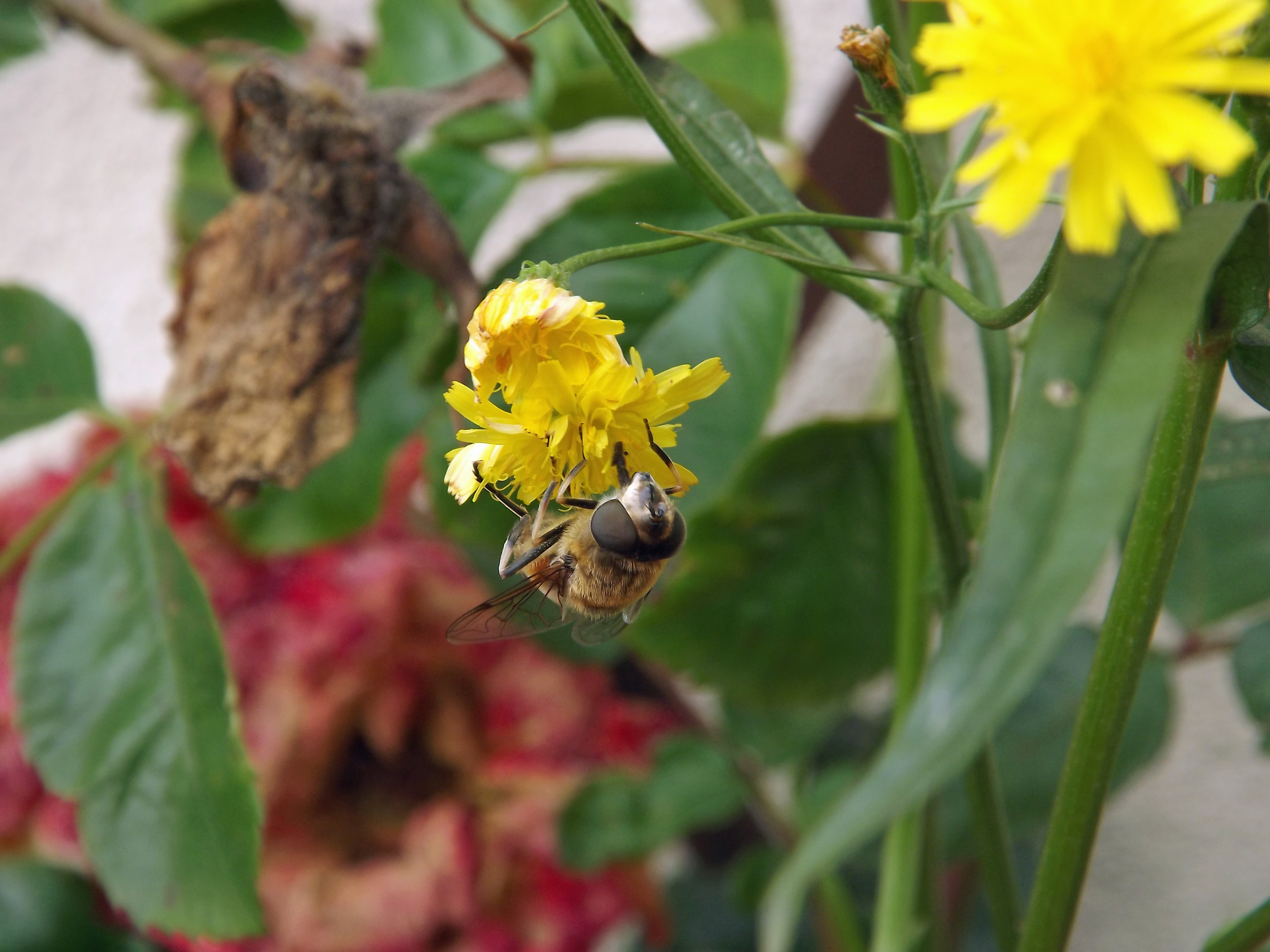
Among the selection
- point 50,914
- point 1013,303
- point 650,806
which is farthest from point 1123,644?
point 50,914

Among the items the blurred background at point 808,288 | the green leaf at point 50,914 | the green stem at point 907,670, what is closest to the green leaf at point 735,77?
the blurred background at point 808,288

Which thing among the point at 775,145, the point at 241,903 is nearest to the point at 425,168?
the point at 775,145

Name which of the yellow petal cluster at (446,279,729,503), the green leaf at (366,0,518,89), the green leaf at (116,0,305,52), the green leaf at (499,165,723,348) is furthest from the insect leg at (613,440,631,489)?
the green leaf at (116,0,305,52)

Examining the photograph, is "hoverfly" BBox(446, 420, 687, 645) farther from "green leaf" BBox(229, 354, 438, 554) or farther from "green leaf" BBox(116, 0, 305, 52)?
"green leaf" BBox(116, 0, 305, 52)

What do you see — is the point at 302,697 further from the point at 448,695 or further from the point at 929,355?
the point at 929,355

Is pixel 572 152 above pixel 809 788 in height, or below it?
above

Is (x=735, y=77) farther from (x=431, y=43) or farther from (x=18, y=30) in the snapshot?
(x=18, y=30)
